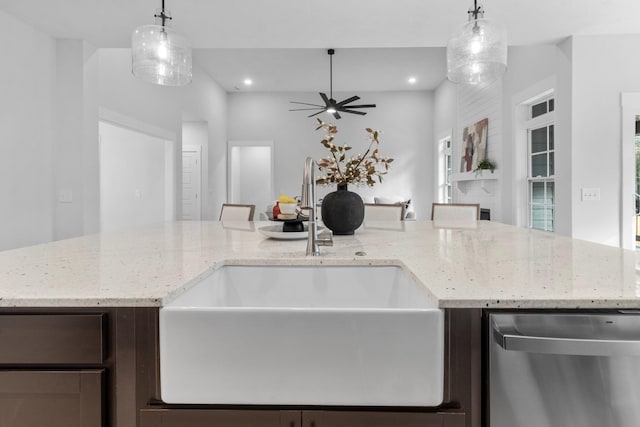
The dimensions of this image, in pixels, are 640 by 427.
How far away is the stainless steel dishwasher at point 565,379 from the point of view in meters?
0.78

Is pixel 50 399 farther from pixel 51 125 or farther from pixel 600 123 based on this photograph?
pixel 600 123

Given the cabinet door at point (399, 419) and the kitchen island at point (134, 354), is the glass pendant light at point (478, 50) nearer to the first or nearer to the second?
the kitchen island at point (134, 354)

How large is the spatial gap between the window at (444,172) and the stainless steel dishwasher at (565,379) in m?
7.12

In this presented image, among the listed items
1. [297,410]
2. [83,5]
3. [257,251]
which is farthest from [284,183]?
[297,410]

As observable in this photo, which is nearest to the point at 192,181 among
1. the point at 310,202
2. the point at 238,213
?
the point at 238,213

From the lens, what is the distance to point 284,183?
8.65 m

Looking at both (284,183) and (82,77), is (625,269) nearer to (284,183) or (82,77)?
(82,77)

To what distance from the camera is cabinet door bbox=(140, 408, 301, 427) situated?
82cm

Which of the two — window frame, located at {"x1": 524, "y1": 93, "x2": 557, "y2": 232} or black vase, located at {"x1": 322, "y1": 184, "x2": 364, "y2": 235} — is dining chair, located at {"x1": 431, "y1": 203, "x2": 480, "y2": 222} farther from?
black vase, located at {"x1": 322, "y1": 184, "x2": 364, "y2": 235}

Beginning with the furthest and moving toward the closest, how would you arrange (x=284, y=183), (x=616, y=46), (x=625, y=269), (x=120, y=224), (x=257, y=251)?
(x=284, y=183) → (x=120, y=224) → (x=616, y=46) → (x=257, y=251) → (x=625, y=269)

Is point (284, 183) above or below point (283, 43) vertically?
below

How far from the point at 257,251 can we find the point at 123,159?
17.8ft

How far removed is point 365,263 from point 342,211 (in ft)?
2.10

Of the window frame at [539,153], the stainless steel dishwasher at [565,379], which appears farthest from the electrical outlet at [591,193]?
the stainless steel dishwasher at [565,379]
